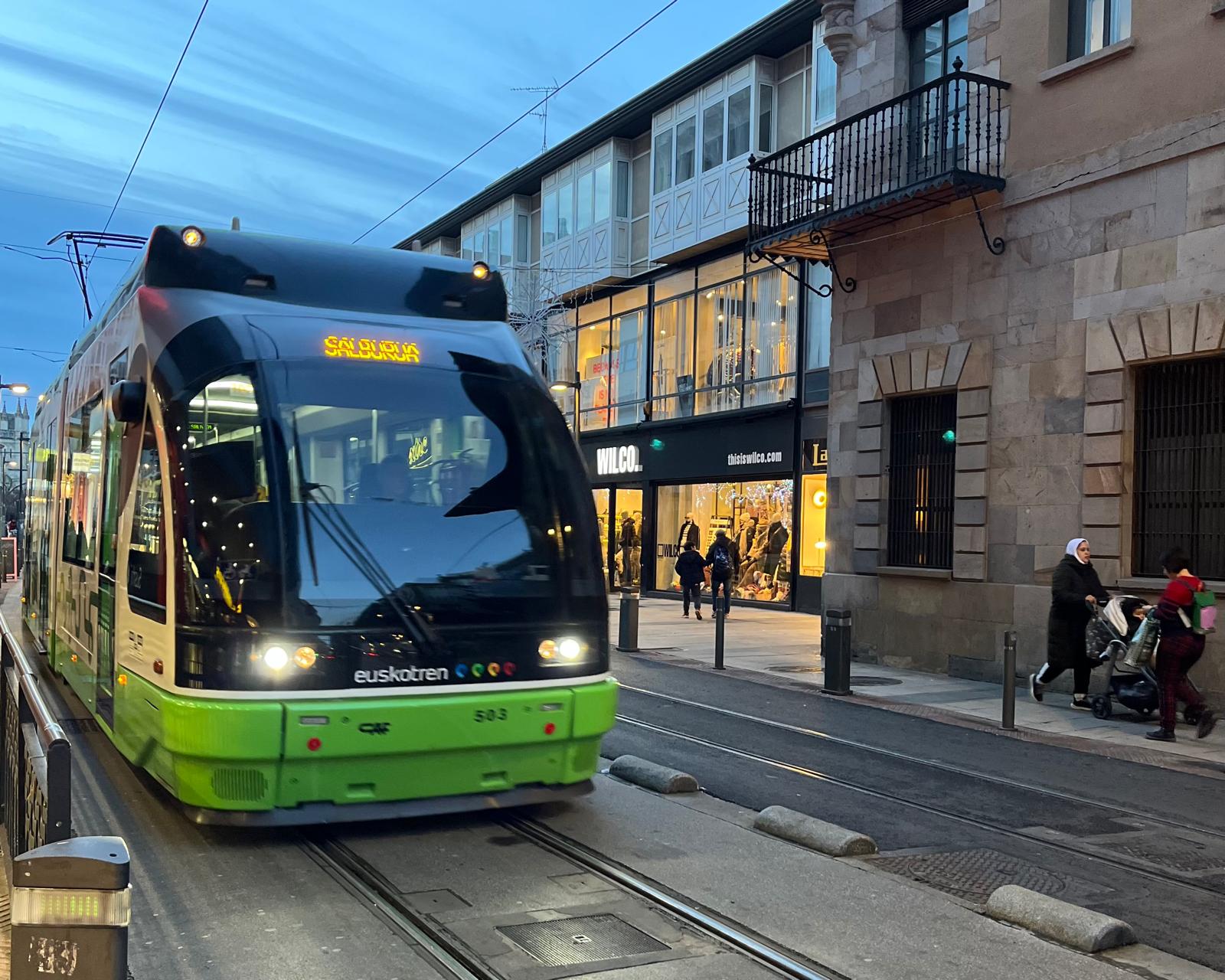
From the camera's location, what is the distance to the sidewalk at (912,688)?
10.5 meters

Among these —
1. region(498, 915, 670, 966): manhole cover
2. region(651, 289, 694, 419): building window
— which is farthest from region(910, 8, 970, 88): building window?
region(498, 915, 670, 966): manhole cover

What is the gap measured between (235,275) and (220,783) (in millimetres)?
2749

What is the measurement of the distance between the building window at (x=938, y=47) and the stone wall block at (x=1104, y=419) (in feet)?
17.0

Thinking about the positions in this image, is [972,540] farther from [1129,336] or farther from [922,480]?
[1129,336]

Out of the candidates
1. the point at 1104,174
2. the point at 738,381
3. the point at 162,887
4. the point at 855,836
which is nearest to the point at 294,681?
the point at 162,887

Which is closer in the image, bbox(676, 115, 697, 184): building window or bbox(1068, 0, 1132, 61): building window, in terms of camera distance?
bbox(1068, 0, 1132, 61): building window

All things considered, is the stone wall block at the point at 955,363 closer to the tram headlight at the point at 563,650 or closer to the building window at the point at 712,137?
the tram headlight at the point at 563,650

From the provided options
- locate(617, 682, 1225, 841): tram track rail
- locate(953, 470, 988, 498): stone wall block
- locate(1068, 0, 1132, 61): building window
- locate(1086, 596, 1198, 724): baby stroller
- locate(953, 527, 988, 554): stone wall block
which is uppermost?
locate(1068, 0, 1132, 61): building window

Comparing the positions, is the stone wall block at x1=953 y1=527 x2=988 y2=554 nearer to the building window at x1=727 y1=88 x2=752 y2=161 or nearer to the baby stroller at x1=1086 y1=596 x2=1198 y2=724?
the baby stroller at x1=1086 y1=596 x2=1198 y2=724

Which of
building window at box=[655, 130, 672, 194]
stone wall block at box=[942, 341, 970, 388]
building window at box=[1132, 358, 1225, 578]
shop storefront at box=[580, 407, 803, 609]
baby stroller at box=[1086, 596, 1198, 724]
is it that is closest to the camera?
baby stroller at box=[1086, 596, 1198, 724]

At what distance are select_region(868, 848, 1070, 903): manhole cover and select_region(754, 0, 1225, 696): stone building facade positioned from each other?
268 inches

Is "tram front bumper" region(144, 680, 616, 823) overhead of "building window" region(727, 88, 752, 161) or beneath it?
beneath

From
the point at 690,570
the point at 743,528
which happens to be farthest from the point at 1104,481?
the point at 743,528

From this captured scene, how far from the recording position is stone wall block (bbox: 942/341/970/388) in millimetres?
14969
